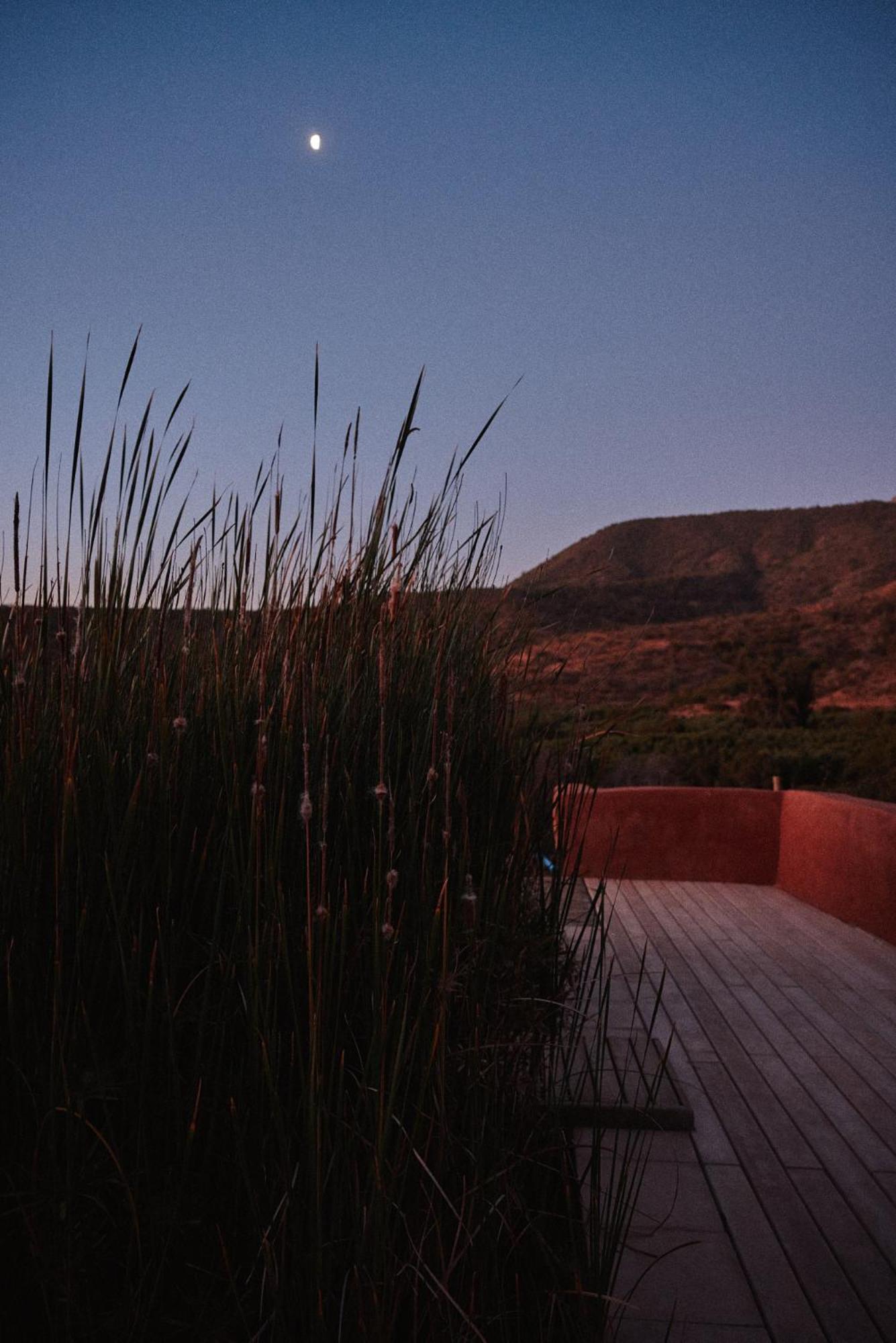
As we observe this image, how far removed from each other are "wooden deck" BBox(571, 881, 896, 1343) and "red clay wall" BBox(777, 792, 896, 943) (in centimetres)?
38

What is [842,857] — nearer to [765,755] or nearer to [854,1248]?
[854,1248]

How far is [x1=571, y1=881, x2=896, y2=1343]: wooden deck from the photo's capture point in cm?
157

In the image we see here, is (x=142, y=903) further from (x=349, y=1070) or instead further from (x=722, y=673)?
(x=722, y=673)

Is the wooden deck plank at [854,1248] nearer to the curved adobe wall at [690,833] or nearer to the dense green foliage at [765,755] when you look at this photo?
the curved adobe wall at [690,833]

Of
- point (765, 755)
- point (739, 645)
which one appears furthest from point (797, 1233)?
point (739, 645)

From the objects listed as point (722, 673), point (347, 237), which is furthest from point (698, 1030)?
point (722, 673)

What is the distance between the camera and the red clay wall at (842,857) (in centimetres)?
462

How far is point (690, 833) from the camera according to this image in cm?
640

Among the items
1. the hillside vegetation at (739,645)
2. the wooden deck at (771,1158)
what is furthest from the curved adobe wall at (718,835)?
the wooden deck at (771,1158)

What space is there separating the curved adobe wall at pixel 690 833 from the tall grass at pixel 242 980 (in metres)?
4.89

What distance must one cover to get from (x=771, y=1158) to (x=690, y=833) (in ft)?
14.2

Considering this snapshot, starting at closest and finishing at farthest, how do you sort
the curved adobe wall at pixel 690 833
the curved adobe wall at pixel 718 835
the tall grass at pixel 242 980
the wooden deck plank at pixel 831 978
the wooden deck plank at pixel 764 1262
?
the tall grass at pixel 242 980 < the wooden deck plank at pixel 764 1262 < the wooden deck plank at pixel 831 978 < the curved adobe wall at pixel 718 835 < the curved adobe wall at pixel 690 833

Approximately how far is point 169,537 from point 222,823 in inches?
22.4

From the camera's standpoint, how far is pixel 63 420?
1.30 meters
